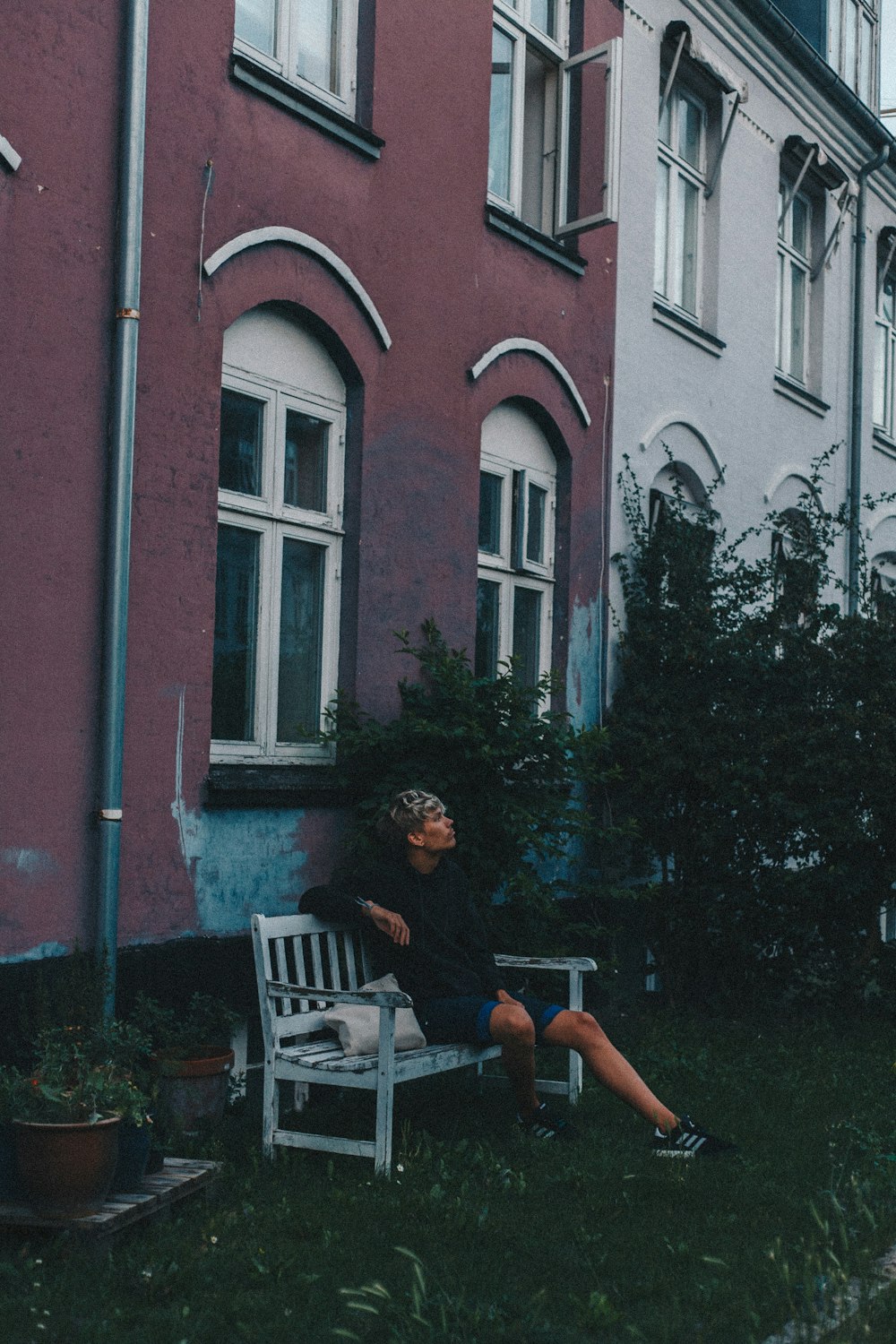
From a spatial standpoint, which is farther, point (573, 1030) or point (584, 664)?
point (584, 664)

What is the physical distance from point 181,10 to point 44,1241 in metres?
5.08

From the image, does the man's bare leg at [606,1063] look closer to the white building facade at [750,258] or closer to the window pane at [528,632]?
the window pane at [528,632]

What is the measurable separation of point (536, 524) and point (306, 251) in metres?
2.88

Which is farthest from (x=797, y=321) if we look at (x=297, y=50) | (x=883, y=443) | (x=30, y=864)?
(x=30, y=864)

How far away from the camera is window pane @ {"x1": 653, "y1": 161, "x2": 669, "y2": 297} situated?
11.5m

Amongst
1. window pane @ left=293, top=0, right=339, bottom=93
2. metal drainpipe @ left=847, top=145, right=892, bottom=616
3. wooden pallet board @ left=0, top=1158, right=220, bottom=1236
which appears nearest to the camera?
wooden pallet board @ left=0, top=1158, right=220, bottom=1236

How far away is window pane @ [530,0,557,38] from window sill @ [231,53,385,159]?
8.58 feet

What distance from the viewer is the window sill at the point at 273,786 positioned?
22.1ft

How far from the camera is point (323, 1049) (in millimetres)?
5840

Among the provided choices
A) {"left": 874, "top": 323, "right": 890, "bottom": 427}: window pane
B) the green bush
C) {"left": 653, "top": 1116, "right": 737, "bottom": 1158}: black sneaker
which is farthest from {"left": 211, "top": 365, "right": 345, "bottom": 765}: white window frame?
{"left": 874, "top": 323, "right": 890, "bottom": 427}: window pane

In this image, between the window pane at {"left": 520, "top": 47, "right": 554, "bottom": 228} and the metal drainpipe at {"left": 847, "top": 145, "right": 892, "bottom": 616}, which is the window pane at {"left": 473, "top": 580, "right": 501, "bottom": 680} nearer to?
the window pane at {"left": 520, "top": 47, "right": 554, "bottom": 228}

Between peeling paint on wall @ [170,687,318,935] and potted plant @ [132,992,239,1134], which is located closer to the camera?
potted plant @ [132,992,239,1134]

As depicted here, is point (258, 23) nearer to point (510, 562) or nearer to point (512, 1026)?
point (510, 562)

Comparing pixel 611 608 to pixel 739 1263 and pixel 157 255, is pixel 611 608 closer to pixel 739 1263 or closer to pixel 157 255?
pixel 157 255
